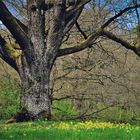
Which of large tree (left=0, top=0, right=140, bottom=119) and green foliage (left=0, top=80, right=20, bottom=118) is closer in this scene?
green foliage (left=0, top=80, right=20, bottom=118)

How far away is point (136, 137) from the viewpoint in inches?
377

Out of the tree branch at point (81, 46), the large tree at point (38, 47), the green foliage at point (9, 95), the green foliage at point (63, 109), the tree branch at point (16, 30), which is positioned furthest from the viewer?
the green foliage at point (63, 109)

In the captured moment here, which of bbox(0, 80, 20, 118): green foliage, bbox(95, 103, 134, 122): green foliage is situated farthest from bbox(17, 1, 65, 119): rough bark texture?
bbox(95, 103, 134, 122): green foliage

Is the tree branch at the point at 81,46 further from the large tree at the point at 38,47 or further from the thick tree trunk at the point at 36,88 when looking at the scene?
the thick tree trunk at the point at 36,88

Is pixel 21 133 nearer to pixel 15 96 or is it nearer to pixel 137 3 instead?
pixel 15 96

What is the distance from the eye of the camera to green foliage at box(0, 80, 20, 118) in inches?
647

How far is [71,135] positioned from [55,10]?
8789 millimetres

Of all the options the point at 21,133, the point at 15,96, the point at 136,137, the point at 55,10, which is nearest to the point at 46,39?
the point at 55,10

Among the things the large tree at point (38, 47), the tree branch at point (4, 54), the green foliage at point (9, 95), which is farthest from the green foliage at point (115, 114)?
the tree branch at point (4, 54)

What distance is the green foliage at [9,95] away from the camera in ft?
53.9

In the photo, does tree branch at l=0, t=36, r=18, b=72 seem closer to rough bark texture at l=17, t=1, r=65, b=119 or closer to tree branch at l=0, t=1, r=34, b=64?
rough bark texture at l=17, t=1, r=65, b=119

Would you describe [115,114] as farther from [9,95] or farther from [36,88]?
[9,95]

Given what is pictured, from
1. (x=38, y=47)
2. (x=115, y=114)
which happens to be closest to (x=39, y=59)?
(x=38, y=47)

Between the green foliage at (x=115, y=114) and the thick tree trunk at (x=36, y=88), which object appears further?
the green foliage at (x=115, y=114)
